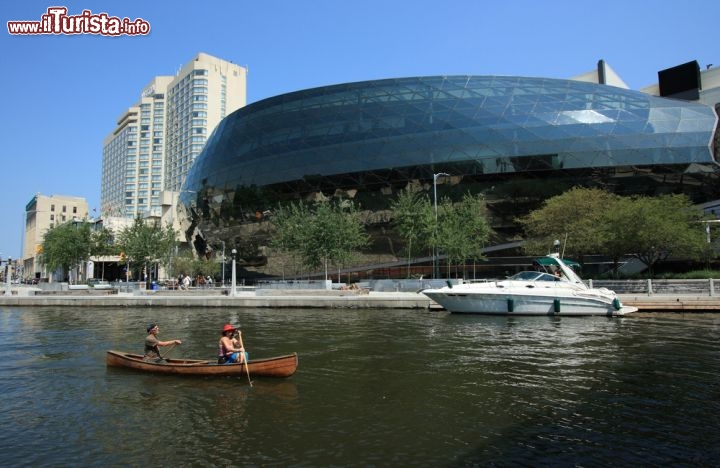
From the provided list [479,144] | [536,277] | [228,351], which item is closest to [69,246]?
[479,144]

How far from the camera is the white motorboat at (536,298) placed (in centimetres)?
2934

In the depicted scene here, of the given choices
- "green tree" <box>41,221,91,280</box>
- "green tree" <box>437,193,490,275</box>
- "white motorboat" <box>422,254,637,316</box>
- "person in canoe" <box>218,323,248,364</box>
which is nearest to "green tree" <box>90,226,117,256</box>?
"green tree" <box>41,221,91,280</box>

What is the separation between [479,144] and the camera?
57688mm

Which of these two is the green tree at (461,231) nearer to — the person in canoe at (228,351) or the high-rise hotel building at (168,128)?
the person in canoe at (228,351)

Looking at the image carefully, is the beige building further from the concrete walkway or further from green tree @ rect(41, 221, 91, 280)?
the concrete walkway

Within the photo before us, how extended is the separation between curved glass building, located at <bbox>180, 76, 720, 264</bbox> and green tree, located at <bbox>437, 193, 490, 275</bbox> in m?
9.05

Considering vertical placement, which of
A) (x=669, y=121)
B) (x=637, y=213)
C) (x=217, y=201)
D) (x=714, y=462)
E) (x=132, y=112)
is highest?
(x=132, y=112)

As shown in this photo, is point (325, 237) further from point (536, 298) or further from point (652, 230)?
point (652, 230)

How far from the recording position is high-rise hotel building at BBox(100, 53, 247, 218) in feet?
521

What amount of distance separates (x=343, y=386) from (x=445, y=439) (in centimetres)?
435

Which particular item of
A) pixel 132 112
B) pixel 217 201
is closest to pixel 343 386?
pixel 217 201

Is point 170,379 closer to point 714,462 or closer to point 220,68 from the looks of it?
point 714,462

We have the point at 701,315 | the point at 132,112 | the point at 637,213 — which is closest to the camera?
the point at 701,315

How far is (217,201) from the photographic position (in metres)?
73.9
